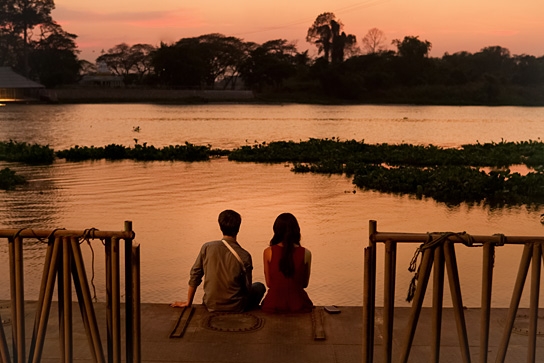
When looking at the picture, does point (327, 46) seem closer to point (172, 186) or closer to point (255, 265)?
point (172, 186)

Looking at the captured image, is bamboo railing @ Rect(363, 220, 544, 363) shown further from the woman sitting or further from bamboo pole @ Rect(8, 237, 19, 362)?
bamboo pole @ Rect(8, 237, 19, 362)

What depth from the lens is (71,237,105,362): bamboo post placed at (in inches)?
152

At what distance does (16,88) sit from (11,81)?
1.40 meters

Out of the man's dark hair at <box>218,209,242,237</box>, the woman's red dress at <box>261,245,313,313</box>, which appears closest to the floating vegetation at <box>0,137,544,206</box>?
the woman's red dress at <box>261,245,313,313</box>

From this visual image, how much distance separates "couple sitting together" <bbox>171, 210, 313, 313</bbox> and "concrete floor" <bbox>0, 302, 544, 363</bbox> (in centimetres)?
11

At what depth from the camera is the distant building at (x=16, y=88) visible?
3268 inches

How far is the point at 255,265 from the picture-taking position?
1010 cm

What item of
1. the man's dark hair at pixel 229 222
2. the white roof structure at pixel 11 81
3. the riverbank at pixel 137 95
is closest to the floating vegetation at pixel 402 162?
the man's dark hair at pixel 229 222

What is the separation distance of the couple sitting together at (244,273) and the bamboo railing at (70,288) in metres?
1.46

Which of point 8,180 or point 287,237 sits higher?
point 287,237

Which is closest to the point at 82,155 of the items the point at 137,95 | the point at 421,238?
the point at 421,238

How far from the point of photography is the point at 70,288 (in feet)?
13.0

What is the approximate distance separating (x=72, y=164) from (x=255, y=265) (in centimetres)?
1563

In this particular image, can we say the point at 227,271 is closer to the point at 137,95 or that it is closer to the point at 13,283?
the point at 13,283
